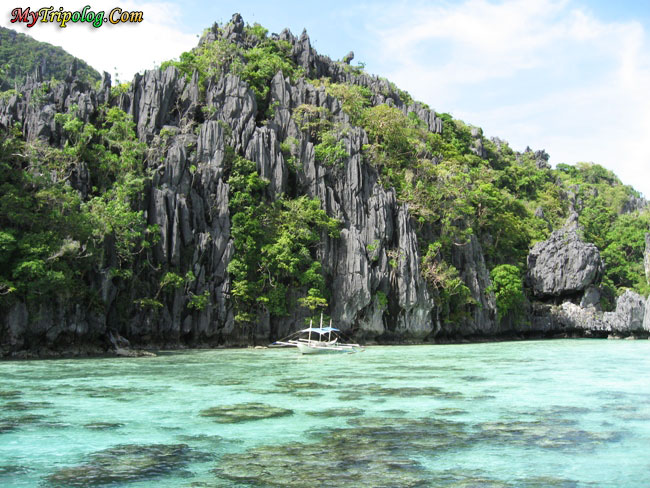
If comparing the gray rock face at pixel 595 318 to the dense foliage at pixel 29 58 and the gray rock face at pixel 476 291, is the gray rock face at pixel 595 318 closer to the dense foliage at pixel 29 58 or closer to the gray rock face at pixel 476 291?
the gray rock face at pixel 476 291

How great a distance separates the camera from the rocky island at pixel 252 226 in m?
29.6

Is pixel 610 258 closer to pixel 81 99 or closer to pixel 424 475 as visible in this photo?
pixel 81 99

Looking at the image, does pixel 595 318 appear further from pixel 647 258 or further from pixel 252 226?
pixel 252 226

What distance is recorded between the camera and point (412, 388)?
55.6 ft

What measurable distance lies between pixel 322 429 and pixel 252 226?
28929 mm

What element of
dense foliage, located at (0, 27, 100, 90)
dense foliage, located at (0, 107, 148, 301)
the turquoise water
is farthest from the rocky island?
dense foliage, located at (0, 27, 100, 90)

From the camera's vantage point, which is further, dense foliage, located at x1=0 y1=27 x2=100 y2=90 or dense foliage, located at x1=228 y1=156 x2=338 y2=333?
dense foliage, located at x1=0 y1=27 x2=100 y2=90

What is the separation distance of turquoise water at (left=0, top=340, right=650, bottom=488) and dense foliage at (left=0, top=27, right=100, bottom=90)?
56.0 metres

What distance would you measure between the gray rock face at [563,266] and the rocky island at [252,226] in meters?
0.15

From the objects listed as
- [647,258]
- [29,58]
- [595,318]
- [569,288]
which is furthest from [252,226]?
[29,58]

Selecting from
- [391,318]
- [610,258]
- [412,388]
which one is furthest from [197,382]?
[610,258]

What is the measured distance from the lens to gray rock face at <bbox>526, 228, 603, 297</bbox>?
2079 inches

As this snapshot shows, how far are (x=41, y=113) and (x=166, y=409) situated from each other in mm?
31501

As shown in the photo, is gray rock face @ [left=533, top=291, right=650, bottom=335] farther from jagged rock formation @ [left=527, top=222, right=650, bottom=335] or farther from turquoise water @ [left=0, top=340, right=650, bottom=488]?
turquoise water @ [left=0, top=340, right=650, bottom=488]
